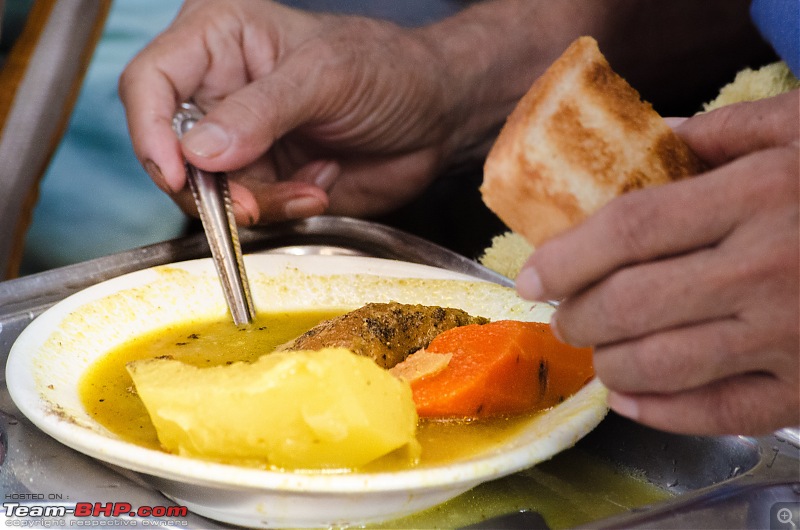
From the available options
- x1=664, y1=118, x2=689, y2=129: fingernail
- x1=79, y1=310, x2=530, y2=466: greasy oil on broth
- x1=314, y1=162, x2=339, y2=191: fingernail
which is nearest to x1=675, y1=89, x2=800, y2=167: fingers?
x1=664, y1=118, x2=689, y2=129: fingernail

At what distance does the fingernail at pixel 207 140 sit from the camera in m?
1.49

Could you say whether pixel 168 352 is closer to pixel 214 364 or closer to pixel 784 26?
pixel 214 364

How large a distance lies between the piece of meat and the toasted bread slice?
0.94ft

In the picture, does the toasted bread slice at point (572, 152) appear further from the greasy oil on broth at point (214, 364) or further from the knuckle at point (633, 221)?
the greasy oil on broth at point (214, 364)

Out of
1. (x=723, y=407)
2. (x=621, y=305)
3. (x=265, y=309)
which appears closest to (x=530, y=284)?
(x=621, y=305)

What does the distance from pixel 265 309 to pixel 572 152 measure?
0.68m

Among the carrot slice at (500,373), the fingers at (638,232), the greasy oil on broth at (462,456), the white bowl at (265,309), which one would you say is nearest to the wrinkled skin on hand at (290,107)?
the white bowl at (265,309)

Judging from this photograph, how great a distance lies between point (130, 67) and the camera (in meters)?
1.77

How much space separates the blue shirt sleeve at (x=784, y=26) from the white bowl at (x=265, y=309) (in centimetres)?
69

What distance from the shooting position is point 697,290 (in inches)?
26.3

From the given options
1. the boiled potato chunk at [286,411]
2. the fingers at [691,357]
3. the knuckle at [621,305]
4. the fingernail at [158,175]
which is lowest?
the fingernail at [158,175]

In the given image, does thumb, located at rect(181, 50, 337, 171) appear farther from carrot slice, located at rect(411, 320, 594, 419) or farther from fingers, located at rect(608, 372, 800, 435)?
fingers, located at rect(608, 372, 800, 435)

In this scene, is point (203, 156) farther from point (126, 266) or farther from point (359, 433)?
point (359, 433)

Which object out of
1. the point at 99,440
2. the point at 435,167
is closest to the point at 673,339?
the point at 99,440
